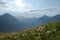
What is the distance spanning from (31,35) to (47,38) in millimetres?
2236

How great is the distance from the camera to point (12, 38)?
60.2ft

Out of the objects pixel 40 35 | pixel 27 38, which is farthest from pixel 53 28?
pixel 27 38

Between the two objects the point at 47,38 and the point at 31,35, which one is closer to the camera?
the point at 47,38

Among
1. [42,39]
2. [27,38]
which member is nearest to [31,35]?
[27,38]

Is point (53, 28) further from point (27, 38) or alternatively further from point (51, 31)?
point (27, 38)

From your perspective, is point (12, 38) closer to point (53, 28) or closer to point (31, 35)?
point (31, 35)

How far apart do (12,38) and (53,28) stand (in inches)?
171

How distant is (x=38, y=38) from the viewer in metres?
17.2

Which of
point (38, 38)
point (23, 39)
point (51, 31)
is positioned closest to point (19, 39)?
point (23, 39)

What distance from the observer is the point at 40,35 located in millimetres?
17797

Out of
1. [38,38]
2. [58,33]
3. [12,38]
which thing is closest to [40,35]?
[38,38]

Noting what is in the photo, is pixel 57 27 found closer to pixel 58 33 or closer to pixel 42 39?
pixel 58 33

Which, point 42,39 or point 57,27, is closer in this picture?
point 42,39

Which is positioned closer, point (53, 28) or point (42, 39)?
point (42, 39)
